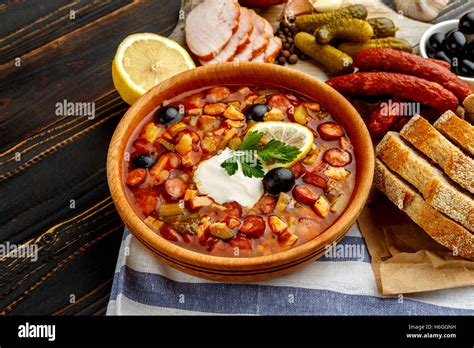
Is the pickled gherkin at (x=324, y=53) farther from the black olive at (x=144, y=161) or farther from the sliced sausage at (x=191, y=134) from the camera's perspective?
the black olive at (x=144, y=161)

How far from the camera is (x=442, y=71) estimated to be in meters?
3.44

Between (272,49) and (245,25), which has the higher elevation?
(245,25)

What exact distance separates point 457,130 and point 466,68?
68cm


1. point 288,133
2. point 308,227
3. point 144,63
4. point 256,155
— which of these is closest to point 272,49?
point 144,63

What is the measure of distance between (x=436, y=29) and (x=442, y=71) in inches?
21.0

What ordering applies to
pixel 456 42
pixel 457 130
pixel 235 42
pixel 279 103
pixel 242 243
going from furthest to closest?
pixel 235 42 → pixel 456 42 → pixel 279 103 → pixel 457 130 → pixel 242 243

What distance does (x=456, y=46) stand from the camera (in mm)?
3686

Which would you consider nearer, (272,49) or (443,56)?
(443,56)

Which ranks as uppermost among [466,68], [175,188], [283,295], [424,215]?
[466,68]

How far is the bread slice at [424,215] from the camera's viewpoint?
296 cm

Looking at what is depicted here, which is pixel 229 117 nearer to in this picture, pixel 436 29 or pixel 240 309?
pixel 240 309

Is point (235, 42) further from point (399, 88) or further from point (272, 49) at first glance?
point (399, 88)

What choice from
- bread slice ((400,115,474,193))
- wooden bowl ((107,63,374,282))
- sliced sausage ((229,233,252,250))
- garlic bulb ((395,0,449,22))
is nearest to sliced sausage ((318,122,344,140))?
wooden bowl ((107,63,374,282))

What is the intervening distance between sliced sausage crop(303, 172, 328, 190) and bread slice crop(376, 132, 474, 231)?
399 mm
